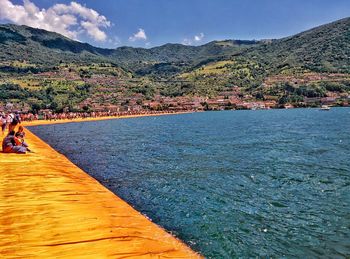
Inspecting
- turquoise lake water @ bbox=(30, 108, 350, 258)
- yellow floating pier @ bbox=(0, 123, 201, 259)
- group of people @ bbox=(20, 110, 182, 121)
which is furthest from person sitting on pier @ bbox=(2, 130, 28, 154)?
group of people @ bbox=(20, 110, 182, 121)

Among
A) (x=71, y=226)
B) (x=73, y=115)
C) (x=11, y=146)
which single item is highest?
(x=11, y=146)

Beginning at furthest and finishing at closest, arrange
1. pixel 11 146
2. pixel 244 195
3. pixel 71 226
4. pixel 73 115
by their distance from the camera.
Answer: pixel 73 115
pixel 11 146
pixel 244 195
pixel 71 226

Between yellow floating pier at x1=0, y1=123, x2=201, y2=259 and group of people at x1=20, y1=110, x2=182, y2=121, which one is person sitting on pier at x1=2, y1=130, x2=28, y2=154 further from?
group of people at x1=20, y1=110, x2=182, y2=121

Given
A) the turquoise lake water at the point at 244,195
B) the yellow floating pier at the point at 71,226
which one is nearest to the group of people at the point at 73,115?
the turquoise lake water at the point at 244,195

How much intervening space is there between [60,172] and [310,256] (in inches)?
646

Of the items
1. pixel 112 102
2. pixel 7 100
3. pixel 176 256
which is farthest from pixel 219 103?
pixel 176 256

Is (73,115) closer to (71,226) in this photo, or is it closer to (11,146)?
(11,146)

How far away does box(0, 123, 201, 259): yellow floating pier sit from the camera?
9774 millimetres

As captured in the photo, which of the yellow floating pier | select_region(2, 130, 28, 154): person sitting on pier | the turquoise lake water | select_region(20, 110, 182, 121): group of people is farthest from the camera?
select_region(20, 110, 182, 121): group of people

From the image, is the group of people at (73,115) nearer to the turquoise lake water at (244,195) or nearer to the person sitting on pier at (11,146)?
the turquoise lake water at (244,195)

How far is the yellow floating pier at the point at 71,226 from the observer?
9.77 m

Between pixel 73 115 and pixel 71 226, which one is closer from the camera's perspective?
pixel 71 226

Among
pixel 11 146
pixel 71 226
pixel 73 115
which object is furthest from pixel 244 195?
pixel 73 115

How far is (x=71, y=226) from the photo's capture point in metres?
11.8
